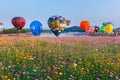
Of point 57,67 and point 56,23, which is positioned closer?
point 57,67

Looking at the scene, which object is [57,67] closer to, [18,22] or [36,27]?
[36,27]

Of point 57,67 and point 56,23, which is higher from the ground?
point 56,23

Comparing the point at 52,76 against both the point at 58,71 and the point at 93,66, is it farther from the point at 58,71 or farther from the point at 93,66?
the point at 93,66

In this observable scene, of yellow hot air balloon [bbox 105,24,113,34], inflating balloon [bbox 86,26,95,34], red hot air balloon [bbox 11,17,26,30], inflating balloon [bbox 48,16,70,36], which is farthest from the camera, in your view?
inflating balloon [bbox 86,26,95,34]

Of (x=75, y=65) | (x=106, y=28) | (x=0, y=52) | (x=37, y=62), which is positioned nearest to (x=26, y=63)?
(x=37, y=62)

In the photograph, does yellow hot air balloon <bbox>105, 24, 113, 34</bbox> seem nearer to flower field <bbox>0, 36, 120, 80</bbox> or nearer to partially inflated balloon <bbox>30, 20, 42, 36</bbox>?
partially inflated balloon <bbox>30, 20, 42, 36</bbox>

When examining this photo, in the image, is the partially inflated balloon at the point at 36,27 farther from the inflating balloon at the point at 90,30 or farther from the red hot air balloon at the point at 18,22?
the inflating balloon at the point at 90,30

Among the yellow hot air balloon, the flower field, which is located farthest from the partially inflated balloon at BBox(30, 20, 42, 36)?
the flower field

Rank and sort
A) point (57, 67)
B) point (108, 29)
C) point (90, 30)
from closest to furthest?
point (57, 67) < point (108, 29) < point (90, 30)

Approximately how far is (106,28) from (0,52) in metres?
43.9

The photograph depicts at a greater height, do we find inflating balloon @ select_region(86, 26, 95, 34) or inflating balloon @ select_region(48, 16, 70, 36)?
inflating balloon @ select_region(48, 16, 70, 36)

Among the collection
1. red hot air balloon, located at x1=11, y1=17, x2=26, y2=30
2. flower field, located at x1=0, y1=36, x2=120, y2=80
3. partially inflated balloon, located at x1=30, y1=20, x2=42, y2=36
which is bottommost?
flower field, located at x1=0, y1=36, x2=120, y2=80

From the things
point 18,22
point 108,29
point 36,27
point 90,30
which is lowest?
point 90,30

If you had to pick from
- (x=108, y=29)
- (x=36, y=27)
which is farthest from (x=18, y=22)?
(x=108, y=29)
